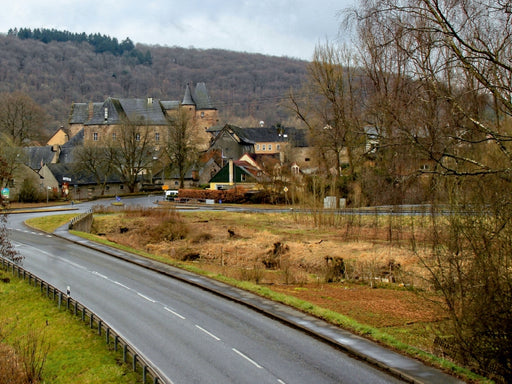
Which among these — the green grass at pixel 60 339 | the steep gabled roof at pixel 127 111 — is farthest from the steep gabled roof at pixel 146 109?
the green grass at pixel 60 339

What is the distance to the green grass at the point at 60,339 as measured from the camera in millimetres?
14443

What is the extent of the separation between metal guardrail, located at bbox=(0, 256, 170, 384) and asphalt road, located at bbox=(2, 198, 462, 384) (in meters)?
0.48

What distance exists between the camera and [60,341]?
682 inches

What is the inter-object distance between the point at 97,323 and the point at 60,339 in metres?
1.31

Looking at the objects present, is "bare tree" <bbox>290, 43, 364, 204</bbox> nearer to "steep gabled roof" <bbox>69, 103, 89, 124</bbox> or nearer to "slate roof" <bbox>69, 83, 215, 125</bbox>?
"slate roof" <bbox>69, 83, 215, 125</bbox>

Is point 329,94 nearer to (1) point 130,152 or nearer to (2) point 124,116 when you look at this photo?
(1) point 130,152

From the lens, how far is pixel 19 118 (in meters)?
103

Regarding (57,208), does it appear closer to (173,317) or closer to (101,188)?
(101,188)

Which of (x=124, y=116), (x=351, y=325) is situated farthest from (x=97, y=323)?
(x=124, y=116)

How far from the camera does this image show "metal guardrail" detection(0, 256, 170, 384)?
520 inches

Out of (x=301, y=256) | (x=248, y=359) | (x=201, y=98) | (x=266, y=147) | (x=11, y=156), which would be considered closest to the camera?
(x=248, y=359)

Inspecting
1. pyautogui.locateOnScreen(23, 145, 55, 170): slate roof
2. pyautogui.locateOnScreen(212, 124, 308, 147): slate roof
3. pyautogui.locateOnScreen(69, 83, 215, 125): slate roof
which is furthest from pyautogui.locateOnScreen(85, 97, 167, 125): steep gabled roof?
pyautogui.locateOnScreen(23, 145, 55, 170): slate roof

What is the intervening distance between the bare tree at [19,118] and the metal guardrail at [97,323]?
80.8 meters

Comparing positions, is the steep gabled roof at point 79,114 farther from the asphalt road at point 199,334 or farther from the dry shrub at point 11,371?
the dry shrub at point 11,371
